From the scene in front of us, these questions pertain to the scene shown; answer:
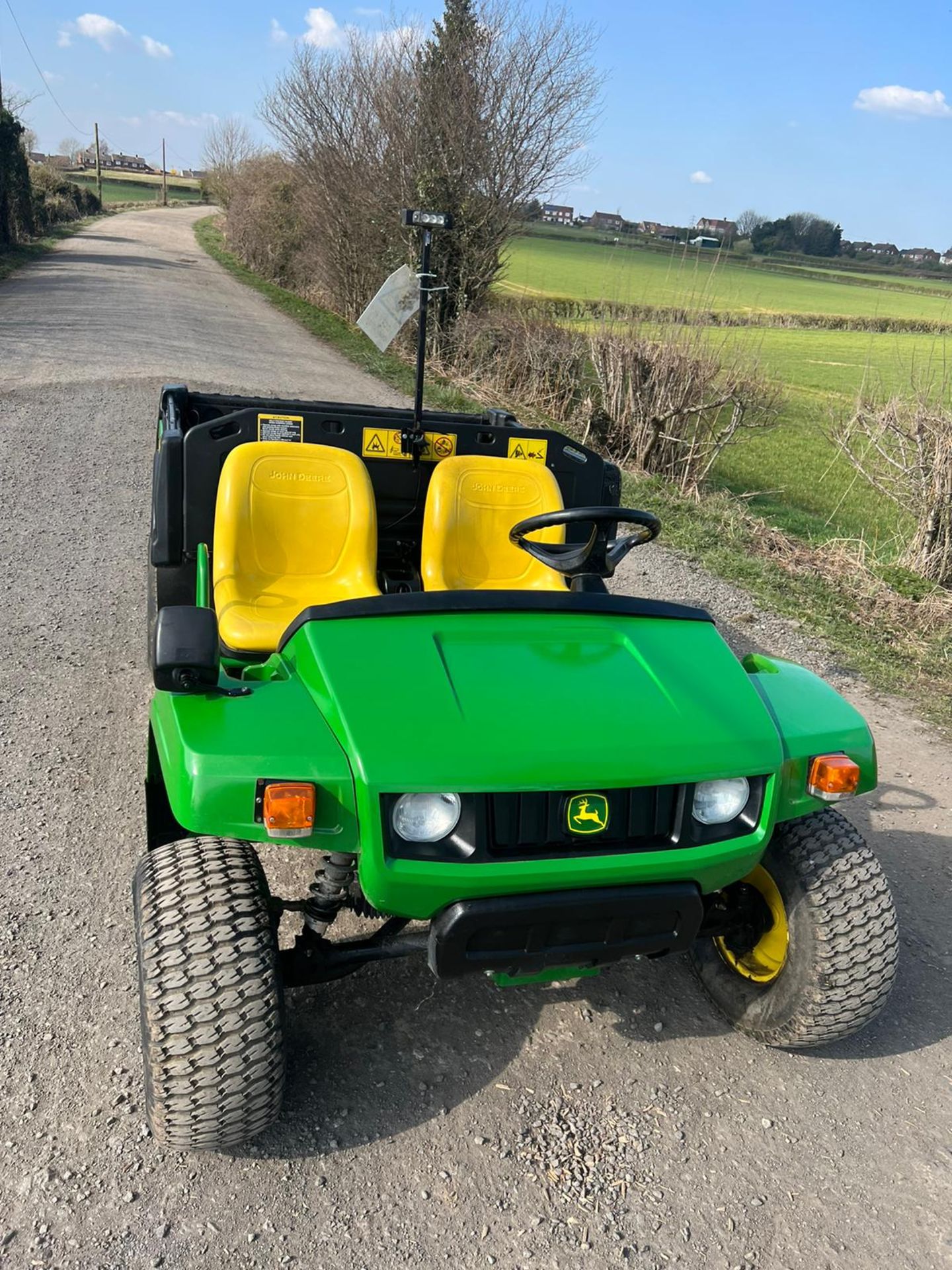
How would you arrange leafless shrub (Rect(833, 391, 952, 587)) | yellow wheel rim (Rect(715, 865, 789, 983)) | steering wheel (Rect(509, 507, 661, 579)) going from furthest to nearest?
leafless shrub (Rect(833, 391, 952, 587)), steering wheel (Rect(509, 507, 661, 579)), yellow wheel rim (Rect(715, 865, 789, 983))

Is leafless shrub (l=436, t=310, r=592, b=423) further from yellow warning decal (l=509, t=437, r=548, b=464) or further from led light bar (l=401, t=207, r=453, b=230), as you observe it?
led light bar (l=401, t=207, r=453, b=230)

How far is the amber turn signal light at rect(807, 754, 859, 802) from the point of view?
2504mm

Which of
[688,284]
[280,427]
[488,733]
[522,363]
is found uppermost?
[688,284]

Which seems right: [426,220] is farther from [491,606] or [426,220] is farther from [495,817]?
[495,817]

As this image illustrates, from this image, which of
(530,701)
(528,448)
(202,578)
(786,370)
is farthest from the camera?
(786,370)

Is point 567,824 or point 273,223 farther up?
point 273,223

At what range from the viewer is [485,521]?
3.84 meters

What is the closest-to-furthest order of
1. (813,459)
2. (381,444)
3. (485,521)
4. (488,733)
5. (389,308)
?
(488,733) → (485,521) → (381,444) → (389,308) → (813,459)

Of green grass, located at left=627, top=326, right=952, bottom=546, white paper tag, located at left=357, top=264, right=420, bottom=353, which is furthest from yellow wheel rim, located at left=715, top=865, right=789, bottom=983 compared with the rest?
green grass, located at left=627, top=326, right=952, bottom=546

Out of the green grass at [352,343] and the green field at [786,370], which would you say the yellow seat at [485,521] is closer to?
the green field at [786,370]

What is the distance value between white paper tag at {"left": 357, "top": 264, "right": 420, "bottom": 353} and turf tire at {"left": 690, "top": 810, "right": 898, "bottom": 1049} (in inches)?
107

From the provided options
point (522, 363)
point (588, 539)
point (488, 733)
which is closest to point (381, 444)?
point (588, 539)

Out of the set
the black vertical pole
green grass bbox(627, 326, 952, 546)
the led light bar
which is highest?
the led light bar

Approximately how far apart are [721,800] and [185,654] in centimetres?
130
